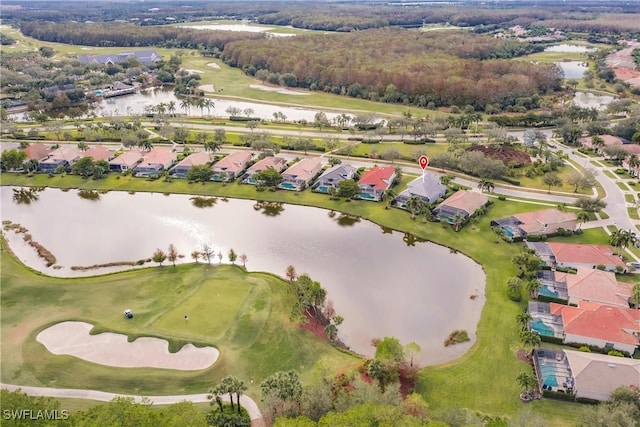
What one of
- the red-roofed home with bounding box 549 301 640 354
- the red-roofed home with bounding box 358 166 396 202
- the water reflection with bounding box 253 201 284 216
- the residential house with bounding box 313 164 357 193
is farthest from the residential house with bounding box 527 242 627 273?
the water reflection with bounding box 253 201 284 216

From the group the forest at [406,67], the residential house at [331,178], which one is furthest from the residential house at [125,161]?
the forest at [406,67]

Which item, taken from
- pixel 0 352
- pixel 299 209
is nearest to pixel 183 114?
pixel 299 209

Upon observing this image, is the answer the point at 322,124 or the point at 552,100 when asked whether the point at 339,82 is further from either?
the point at 552,100

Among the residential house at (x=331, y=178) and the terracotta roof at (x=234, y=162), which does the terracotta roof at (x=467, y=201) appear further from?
the terracotta roof at (x=234, y=162)

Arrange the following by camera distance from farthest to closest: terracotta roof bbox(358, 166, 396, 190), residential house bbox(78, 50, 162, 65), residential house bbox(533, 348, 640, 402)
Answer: residential house bbox(78, 50, 162, 65)
terracotta roof bbox(358, 166, 396, 190)
residential house bbox(533, 348, 640, 402)

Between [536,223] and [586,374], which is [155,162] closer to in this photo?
[536,223]

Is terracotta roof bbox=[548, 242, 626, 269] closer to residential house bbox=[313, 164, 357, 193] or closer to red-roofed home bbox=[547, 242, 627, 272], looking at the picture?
red-roofed home bbox=[547, 242, 627, 272]
